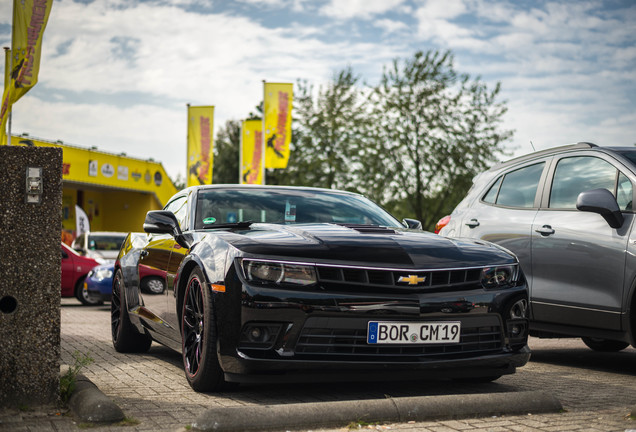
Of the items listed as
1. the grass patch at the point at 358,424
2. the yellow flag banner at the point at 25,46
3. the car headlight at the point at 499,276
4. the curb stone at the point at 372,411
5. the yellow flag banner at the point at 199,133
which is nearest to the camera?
the curb stone at the point at 372,411

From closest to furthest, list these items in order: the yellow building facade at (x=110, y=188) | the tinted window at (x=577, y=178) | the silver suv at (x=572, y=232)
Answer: the silver suv at (x=572, y=232) < the tinted window at (x=577, y=178) < the yellow building facade at (x=110, y=188)

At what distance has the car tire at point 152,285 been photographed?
5934mm

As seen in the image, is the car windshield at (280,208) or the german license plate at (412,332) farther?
the car windshield at (280,208)

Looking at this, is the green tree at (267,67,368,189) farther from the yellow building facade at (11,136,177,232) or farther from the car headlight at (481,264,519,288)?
the car headlight at (481,264,519,288)

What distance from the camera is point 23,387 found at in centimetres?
420

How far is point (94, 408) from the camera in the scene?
403 cm

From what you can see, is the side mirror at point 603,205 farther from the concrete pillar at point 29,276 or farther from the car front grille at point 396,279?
the concrete pillar at point 29,276

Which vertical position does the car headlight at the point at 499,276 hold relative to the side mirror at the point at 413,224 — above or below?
below

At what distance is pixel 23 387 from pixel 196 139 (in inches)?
1007

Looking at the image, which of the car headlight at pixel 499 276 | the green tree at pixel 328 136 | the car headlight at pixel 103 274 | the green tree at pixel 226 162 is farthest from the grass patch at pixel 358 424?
the green tree at pixel 226 162

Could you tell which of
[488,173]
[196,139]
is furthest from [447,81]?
[488,173]

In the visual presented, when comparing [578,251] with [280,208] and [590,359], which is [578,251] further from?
[280,208]

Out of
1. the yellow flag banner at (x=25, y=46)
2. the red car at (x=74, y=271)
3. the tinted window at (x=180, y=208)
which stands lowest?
the red car at (x=74, y=271)

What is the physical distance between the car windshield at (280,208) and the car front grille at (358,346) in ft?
4.73
